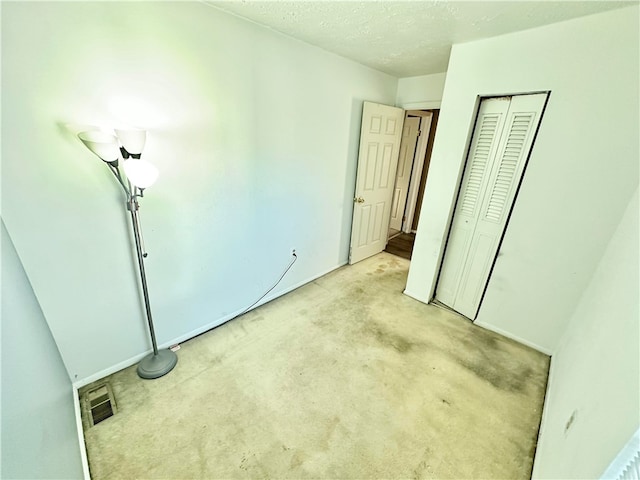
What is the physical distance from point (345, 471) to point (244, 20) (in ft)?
9.35

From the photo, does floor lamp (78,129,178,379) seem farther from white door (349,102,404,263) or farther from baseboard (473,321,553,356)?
baseboard (473,321,553,356)

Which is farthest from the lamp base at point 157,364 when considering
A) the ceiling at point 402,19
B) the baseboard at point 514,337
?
the baseboard at point 514,337

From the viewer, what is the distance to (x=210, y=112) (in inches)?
71.2

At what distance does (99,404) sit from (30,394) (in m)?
0.89

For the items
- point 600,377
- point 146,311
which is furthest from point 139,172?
point 600,377

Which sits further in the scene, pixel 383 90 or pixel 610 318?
pixel 383 90

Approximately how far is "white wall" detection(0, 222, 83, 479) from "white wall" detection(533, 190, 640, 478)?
1.66 m

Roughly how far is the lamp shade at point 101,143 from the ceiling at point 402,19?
1.08 m

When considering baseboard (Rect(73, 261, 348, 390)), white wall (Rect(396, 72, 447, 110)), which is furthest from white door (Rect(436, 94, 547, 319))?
baseboard (Rect(73, 261, 348, 390))

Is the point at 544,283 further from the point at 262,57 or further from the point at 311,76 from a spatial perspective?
the point at 262,57

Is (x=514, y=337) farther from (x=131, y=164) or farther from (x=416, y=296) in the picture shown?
(x=131, y=164)

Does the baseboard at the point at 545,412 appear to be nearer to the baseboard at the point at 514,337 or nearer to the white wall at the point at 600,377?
the white wall at the point at 600,377

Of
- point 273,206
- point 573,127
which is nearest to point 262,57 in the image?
point 273,206

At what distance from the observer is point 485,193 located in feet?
7.39
